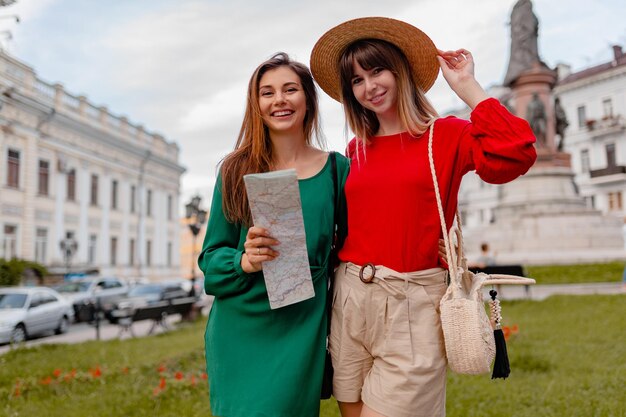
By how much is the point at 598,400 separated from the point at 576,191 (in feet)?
53.7

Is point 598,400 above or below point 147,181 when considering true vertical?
below

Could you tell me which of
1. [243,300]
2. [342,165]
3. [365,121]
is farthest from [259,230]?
[365,121]

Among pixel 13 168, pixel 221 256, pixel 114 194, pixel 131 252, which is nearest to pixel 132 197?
pixel 114 194

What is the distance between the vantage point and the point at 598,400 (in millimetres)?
4582

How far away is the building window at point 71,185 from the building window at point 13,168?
433 cm

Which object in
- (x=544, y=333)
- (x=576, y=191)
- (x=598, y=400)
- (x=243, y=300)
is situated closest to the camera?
(x=243, y=300)

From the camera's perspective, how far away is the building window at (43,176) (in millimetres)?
32344

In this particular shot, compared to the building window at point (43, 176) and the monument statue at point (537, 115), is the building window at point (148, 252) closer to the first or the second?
the building window at point (43, 176)

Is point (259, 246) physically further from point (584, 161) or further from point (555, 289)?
point (584, 161)

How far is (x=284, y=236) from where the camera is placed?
2.16m

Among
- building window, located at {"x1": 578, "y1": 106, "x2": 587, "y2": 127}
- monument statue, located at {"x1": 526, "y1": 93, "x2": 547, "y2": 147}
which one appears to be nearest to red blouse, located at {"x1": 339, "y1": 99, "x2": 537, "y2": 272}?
monument statue, located at {"x1": 526, "y1": 93, "x2": 547, "y2": 147}

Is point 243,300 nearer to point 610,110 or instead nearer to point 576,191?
point 576,191

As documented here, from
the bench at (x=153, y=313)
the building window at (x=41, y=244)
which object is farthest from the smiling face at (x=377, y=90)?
the building window at (x=41, y=244)

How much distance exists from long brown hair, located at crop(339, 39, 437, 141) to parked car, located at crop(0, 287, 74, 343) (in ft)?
40.7
